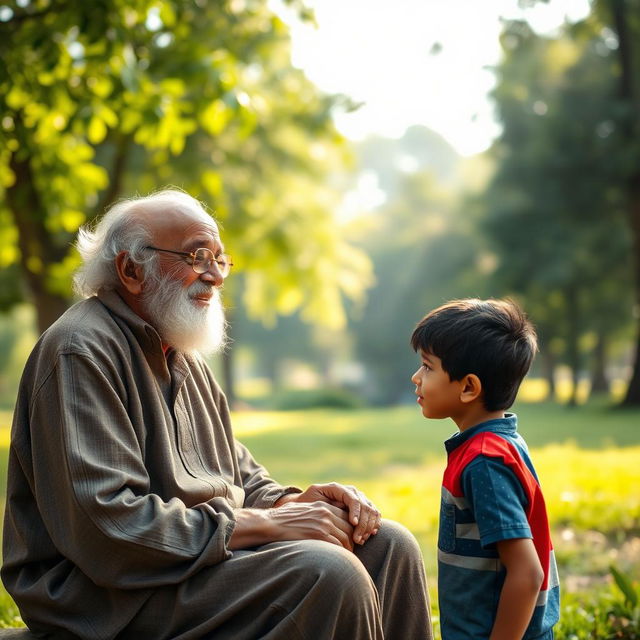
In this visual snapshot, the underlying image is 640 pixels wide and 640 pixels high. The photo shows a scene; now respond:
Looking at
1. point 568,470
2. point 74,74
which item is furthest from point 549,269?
point 74,74

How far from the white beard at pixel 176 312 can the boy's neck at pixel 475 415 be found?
1078 millimetres

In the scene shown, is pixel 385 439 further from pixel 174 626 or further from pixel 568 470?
pixel 174 626

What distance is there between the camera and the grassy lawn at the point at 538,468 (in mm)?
6656

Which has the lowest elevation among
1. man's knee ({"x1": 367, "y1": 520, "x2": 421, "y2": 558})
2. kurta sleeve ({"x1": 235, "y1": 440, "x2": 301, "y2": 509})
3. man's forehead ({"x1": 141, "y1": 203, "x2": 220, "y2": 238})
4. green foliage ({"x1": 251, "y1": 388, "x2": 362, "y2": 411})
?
green foliage ({"x1": 251, "y1": 388, "x2": 362, "y2": 411})

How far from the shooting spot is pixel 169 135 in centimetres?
611

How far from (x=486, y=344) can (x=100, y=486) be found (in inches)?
52.0

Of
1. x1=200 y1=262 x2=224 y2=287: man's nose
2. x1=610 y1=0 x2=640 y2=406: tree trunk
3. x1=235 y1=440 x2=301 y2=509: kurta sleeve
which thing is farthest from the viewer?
x1=610 y1=0 x2=640 y2=406: tree trunk

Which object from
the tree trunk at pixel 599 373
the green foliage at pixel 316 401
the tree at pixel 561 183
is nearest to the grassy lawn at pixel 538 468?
the tree at pixel 561 183

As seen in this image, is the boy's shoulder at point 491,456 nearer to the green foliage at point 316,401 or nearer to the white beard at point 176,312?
the white beard at point 176,312

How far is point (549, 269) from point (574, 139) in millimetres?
4034

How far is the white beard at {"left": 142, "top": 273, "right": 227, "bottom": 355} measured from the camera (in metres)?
3.31

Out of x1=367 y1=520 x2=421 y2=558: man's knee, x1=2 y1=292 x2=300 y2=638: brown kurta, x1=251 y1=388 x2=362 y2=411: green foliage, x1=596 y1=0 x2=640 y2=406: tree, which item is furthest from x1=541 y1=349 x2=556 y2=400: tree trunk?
x1=2 y1=292 x2=300 y2=638: brown kurta

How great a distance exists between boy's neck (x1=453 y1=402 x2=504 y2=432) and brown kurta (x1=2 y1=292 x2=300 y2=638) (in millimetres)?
864

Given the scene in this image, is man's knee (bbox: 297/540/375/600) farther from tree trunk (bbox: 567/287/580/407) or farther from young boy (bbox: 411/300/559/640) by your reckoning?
tree trunk (bbox: 567/287/580/407)
